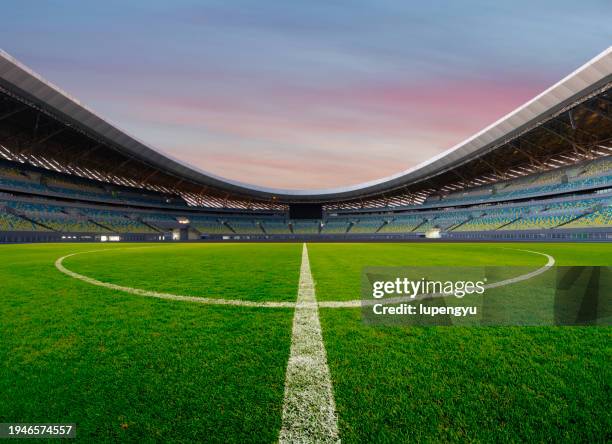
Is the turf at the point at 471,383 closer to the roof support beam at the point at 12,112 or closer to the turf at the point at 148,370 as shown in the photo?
the turf at the point at 148,370

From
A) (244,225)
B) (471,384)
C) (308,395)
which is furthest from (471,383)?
(244,225)

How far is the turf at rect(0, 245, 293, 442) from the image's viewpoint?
139cm

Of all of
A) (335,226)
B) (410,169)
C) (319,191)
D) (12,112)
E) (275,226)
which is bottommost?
(275,226)

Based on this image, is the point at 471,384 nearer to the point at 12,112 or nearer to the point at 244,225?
the point at 12,112

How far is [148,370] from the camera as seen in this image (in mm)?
1907

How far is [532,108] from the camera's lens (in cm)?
2638

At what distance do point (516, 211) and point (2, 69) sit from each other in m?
55.8

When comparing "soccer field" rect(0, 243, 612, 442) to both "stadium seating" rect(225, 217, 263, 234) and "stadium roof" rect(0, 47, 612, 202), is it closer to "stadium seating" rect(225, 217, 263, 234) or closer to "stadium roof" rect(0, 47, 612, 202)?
"stadium roof" rect(0, 47, 612, 202)

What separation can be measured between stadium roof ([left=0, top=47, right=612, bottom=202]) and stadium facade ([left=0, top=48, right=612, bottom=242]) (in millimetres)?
105

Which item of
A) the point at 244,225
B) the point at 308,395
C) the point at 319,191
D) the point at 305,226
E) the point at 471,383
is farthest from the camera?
the point at 305,226

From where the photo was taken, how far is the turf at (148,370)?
4.55 ft

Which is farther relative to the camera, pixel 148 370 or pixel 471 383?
pixel 148 370

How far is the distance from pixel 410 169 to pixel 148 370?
4808cm

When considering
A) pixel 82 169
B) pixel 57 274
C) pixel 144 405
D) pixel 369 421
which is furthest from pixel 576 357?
pixel 82 169
